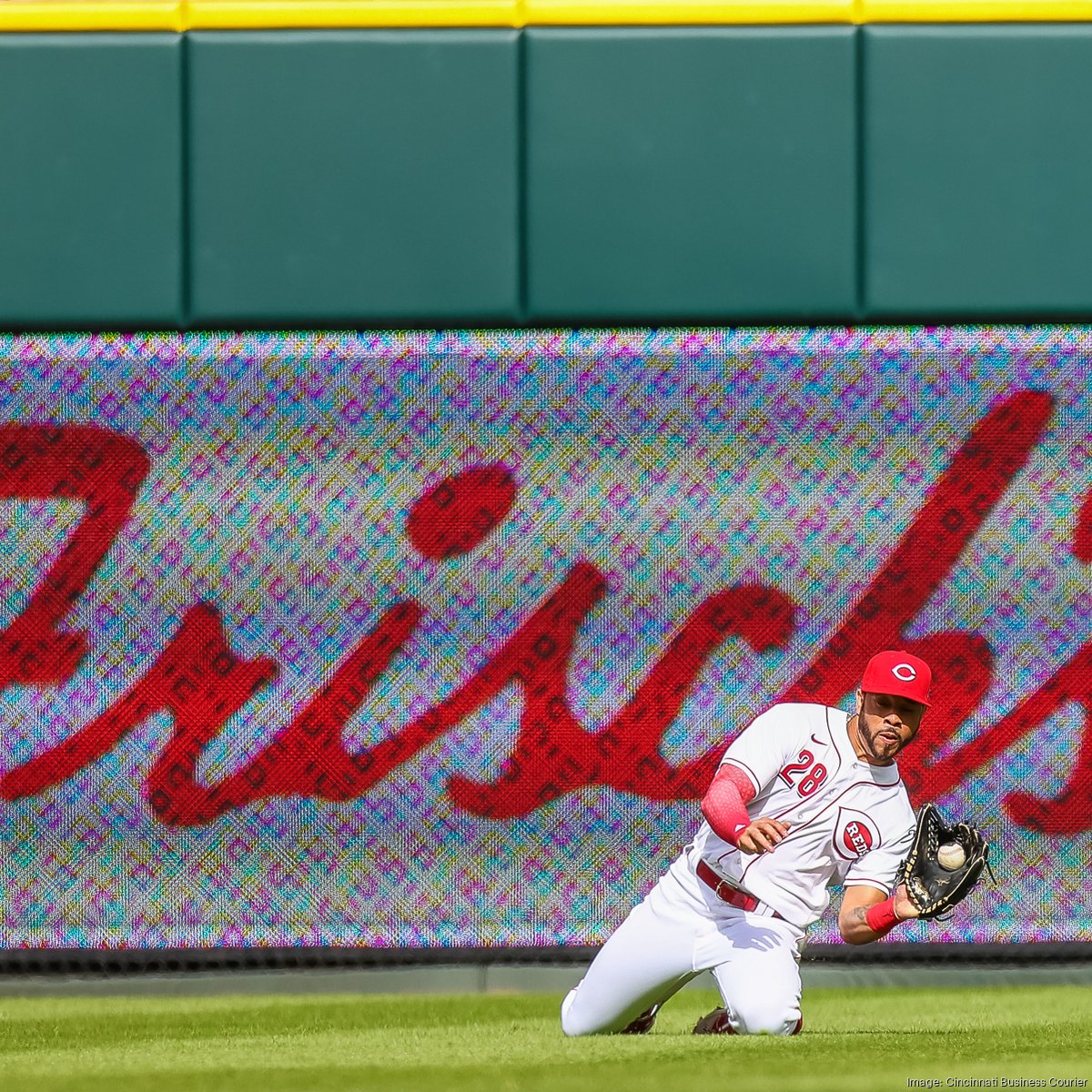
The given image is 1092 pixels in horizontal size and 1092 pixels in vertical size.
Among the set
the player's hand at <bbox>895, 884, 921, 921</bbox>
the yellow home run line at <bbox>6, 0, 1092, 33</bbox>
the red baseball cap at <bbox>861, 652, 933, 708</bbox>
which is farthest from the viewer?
the yellow home run line at <bbox>6, 0, 1092, 33</bbox>

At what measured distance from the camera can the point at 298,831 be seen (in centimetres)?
656

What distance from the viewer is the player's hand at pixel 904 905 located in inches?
171

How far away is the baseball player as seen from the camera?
461 cm

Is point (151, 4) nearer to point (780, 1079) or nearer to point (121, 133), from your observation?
point (121, 133)

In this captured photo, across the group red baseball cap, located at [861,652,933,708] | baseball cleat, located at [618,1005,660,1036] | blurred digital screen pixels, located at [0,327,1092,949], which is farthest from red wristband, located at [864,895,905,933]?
blurred digital screen pixels, located at [0,327,1092,949]

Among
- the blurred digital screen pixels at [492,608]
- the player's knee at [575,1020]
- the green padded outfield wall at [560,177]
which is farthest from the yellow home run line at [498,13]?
the player's knee at [575,1020]

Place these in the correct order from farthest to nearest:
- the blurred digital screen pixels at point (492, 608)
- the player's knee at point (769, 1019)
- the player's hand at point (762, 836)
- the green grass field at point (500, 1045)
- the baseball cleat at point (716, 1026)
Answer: the blurred digital screen pixels at point (492, 608) → the baseball cleat at point (716, 1026) → the player's knee at point (769, 1019) → the player's hand at point (762, 836) → the green grass field at point (500, 1045)

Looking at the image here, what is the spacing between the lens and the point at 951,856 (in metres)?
4.43

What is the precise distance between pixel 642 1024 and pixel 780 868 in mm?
698

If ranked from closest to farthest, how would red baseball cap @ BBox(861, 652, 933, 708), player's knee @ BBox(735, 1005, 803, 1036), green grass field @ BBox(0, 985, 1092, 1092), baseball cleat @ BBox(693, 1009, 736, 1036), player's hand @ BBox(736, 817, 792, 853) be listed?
green grass field @ BBox(0, 985, 1092, 1092), player's hand @ BBox(736, 817, 792, 853), red baseball cap @ BBox(861, 652, 933, 708), player's knee @ BBox(735, 1005, 803, 1036), baseball cleat @ BBox(693, 1009, 736, 1036)

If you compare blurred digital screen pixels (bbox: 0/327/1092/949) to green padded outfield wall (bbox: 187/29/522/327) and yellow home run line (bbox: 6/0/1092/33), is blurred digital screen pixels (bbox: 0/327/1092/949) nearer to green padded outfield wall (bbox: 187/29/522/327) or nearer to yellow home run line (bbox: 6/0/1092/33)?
green padded outfield wall (bbox: 187/29/522/327)

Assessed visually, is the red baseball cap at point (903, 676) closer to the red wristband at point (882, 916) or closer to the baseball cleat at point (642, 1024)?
the red wristband at point (882, 916)

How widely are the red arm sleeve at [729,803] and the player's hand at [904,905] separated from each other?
0.45 meters

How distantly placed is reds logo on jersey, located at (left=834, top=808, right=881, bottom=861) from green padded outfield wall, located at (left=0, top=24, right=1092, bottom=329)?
2.66 m
